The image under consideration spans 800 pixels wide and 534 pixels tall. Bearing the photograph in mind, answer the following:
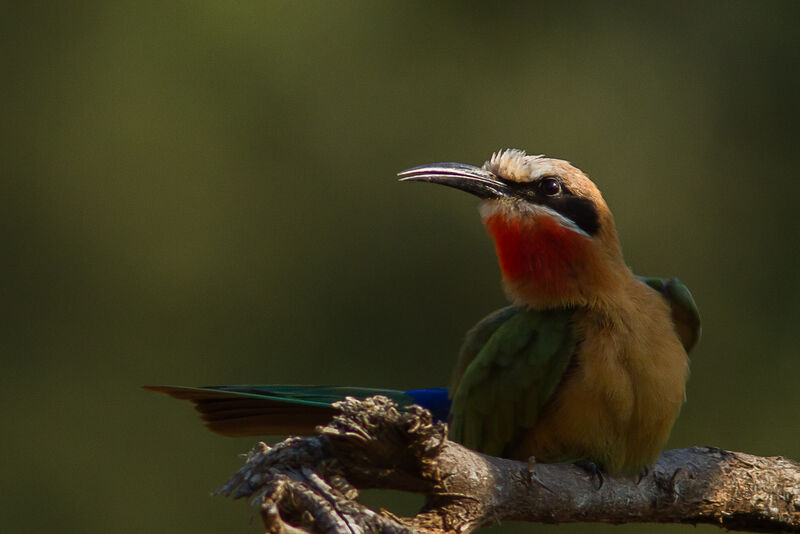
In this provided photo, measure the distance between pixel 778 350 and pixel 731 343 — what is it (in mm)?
301

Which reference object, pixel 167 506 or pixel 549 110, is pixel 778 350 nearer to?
pixel 549 110

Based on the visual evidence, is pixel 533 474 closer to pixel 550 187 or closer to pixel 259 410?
pixel 259 410

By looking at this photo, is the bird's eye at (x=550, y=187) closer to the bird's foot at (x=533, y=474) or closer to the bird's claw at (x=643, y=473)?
the bird's claw at (x=643, y=473)

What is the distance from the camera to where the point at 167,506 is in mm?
7258

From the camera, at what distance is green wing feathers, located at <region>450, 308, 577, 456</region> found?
10.1 ft

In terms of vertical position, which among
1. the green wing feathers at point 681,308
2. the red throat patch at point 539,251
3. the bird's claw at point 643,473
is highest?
the red throat patch at point 539,251

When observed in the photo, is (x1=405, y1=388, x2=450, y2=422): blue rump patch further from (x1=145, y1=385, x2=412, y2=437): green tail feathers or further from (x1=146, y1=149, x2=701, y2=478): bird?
(x1=145, y1=385, x2=412, y2=437): green tail feathers

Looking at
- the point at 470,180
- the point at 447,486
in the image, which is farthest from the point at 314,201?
the point at 447,486

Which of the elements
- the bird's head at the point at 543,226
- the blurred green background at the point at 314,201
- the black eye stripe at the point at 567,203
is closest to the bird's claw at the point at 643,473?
the bird's head at the point at 543,226

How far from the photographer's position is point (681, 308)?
11.2 ft

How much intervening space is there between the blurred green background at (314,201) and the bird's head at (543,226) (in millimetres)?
3296

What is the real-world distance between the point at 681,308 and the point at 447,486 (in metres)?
1.33

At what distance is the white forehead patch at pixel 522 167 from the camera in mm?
3447

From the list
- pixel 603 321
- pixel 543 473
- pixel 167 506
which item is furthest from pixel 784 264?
pixel 543 473
